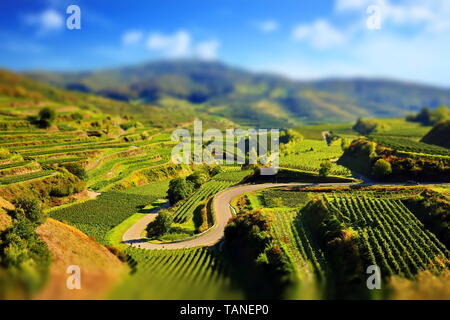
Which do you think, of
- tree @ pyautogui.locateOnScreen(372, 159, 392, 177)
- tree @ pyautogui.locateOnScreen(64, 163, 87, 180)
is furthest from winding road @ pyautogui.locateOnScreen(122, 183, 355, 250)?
tree @ pyautogui.locateOnScreen(64, 163, 87, 180)

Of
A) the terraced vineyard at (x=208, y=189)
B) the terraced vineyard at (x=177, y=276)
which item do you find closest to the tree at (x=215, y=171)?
the terraced vineyard at (x=208, y=189)

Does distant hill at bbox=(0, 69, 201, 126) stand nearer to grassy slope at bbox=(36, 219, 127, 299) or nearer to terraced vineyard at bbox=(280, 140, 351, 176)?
grassy slope at bbox=(36, 219, 127, 299)

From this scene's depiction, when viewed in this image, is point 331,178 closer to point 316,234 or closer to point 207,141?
point 316,234

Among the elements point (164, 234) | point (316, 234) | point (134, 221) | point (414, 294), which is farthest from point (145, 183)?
point (414, 294)

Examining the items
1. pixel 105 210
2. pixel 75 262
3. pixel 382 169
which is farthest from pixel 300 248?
pixel 105 210

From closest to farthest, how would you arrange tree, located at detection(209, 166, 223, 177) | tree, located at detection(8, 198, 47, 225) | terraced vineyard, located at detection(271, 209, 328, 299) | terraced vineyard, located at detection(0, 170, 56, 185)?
1. terraced vineyard, located at detection(271, 209, 328, 299)
2. tree, located at detection(8, 198, 47, 225)
3. terraced vineyard, located at detection(0, 170, 56, 185)
4. tree, located at detection(209, 166, 223, 177)

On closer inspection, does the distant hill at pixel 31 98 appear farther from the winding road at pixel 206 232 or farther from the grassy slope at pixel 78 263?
the winding road at pixel 206 232
